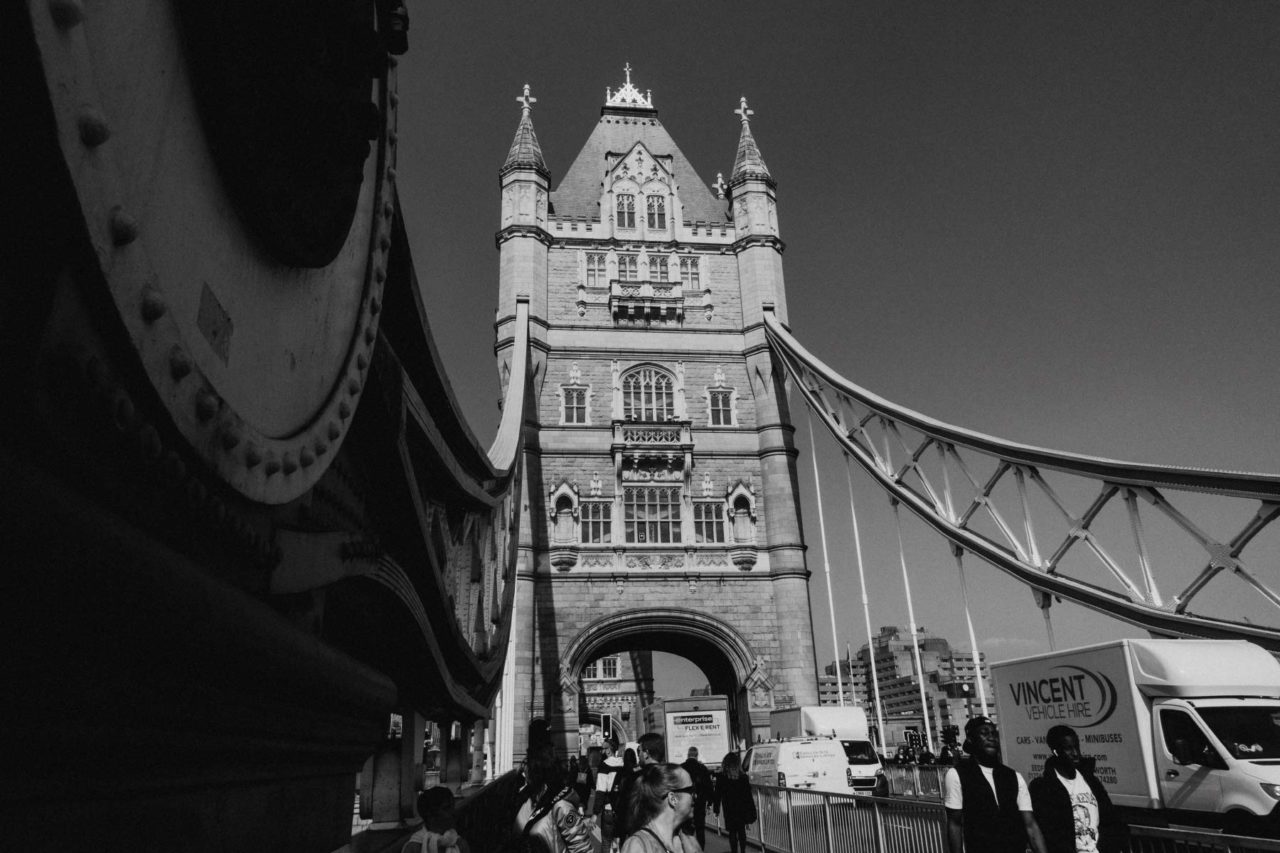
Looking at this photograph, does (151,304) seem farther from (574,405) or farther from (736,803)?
(574,405)

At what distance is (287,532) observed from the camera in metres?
1.31

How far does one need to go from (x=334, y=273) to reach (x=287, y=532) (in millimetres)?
454

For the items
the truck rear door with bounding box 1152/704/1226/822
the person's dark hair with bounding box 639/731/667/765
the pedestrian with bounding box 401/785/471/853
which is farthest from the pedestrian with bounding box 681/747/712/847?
the truck rear door with bounding box 1152/704/1226/822

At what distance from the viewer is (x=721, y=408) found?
22781 millimetres

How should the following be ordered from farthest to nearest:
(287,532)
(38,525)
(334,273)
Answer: (334,273) < (287,532) < (38,525)

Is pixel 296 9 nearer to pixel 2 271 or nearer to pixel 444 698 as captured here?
pixel 2 271

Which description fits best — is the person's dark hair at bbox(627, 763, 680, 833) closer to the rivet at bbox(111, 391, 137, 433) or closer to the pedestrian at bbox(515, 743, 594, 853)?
the pedestrian at bbox(515, 743, 594, 853)

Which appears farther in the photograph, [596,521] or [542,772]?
[596,521]

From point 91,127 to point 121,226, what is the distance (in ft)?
0.30

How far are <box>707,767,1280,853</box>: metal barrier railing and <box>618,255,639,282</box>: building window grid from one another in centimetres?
1582

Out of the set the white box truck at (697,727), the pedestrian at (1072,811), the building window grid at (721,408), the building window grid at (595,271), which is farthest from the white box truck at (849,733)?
the building window grid at (595,271)

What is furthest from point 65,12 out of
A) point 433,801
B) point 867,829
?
point 867,829

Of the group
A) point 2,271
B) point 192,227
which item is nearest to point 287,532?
point 192,227

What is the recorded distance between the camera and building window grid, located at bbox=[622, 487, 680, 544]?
21359 millimetres
